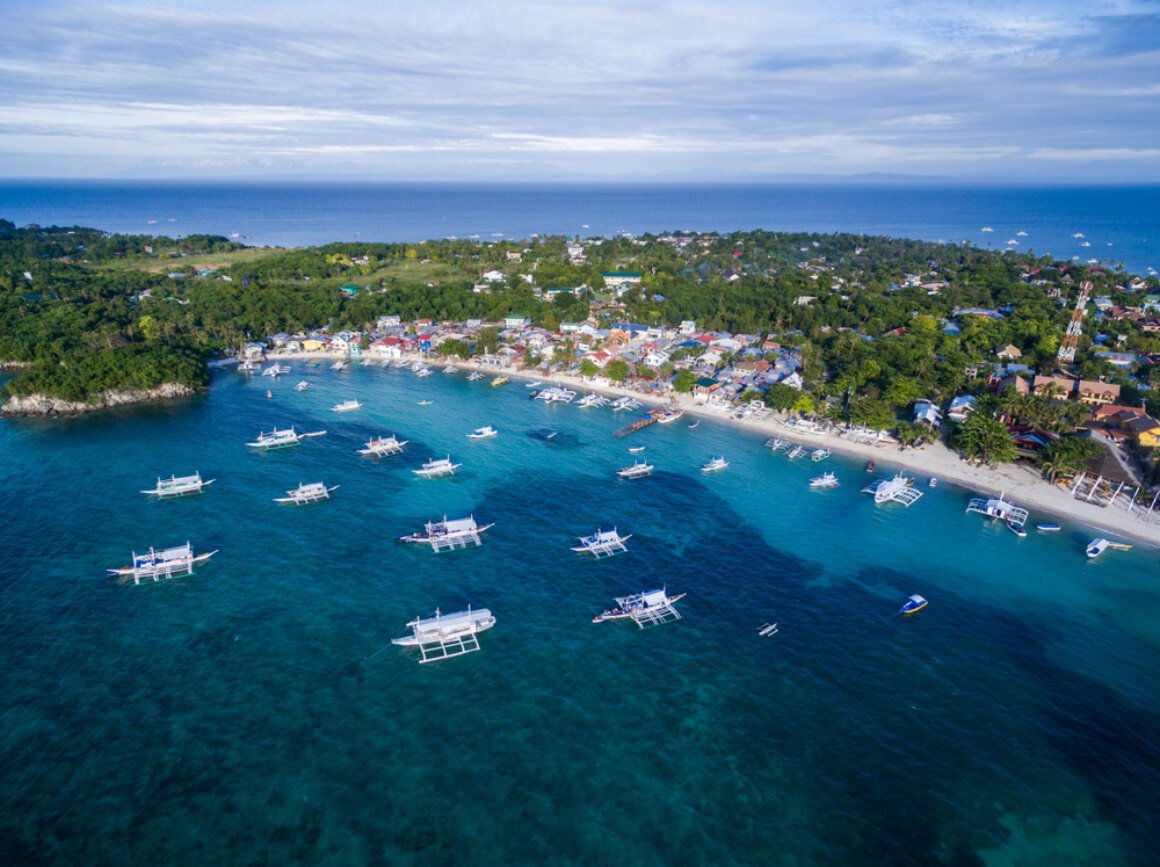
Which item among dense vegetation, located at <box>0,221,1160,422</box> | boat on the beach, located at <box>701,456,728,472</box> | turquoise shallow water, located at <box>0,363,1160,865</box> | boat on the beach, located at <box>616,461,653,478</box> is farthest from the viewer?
dense vegetation, located at <box>0,221,1160,422</box>

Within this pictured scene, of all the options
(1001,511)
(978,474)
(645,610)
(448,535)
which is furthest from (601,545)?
(978,474)

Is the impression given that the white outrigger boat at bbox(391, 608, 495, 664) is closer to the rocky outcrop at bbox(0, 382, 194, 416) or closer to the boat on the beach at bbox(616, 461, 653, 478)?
the boat on the beach at bbox(616, 461, 653, 478)

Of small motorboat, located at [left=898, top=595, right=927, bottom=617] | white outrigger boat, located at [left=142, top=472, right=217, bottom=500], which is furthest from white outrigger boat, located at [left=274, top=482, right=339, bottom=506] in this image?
small motorboat, located at [left=898, top=595, right=927, bottom=617]

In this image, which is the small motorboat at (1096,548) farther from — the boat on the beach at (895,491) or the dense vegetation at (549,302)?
the dense vegetation at (549,302)

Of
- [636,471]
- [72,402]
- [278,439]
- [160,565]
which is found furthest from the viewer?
[72,402]

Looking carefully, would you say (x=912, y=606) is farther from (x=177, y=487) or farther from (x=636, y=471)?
(x=177, y=487)

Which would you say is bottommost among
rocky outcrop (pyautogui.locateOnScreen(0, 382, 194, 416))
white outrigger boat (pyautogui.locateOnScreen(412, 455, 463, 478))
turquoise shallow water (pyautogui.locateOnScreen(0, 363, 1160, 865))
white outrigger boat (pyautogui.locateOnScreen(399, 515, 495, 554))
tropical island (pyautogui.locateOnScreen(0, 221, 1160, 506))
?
turquoise shallow water (pyautogui.locateOnScreen(0, 363, 1160, 865))

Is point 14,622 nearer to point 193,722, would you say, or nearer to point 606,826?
point 193,722
